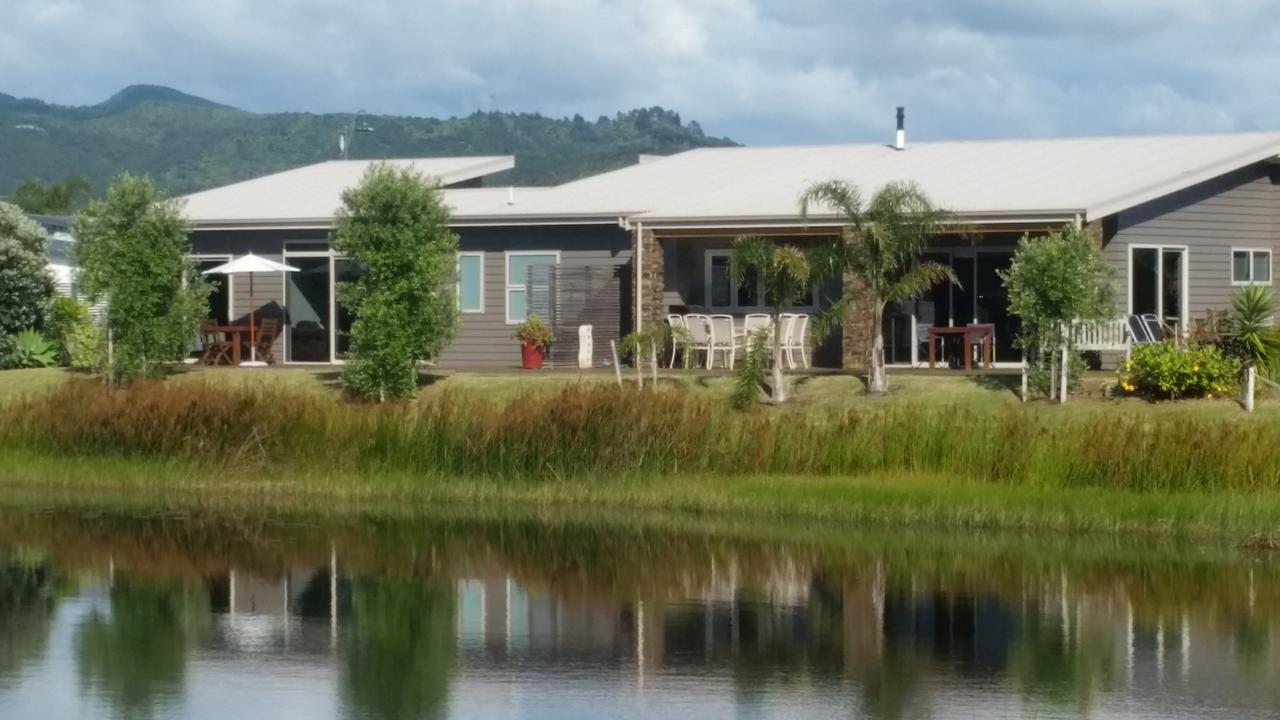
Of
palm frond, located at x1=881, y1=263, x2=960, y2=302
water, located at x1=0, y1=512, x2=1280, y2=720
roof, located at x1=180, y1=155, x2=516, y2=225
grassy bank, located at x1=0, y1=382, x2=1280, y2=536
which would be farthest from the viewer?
roof, located at x1=180, y1=155, x2=516, y2=225

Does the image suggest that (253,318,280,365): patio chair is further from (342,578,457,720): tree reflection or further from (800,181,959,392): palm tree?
(342,578,457,720): tree reflection

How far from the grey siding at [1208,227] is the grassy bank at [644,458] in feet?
21.6

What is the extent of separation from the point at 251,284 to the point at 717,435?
51.4 ft

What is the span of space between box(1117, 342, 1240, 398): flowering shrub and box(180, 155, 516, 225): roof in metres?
12.6

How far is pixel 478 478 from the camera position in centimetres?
2253

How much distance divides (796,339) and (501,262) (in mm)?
5520

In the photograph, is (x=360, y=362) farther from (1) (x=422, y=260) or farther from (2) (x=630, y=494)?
(2) (x=630, y=494)

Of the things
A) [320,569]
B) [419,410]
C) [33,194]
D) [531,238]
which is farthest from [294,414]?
[33,194]

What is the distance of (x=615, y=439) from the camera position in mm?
22234

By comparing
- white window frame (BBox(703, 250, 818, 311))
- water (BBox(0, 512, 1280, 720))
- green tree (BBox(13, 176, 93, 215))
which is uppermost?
green tree (BBox(13, 176, 93, 215))

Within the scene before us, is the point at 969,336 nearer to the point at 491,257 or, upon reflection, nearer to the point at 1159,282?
the point at 1159,282

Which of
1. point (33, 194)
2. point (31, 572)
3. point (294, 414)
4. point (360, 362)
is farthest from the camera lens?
point (33, 194)

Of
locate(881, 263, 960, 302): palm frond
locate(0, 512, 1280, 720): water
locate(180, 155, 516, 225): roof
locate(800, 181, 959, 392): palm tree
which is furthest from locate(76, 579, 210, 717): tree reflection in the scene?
locate(180, 155, 516, 225): roof

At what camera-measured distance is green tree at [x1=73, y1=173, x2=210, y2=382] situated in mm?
31938
